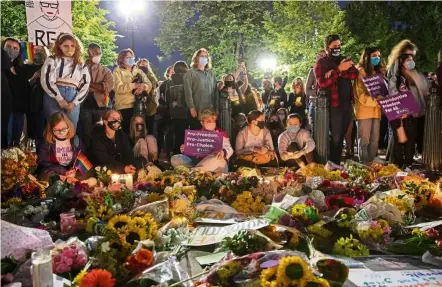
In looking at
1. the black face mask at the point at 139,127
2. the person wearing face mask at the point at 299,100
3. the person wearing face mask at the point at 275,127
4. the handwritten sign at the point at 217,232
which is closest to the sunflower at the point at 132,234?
the handwritten sign at the point at 217,232

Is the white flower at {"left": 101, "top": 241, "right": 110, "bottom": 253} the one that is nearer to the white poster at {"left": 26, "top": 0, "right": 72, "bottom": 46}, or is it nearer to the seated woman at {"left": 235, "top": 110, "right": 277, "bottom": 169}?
the seated woman at {"left": 235, "top": 110, "right": 277, "bottom": 169}

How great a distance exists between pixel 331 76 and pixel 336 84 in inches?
6.1

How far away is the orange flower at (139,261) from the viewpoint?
3068 millimetres

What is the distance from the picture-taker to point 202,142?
7180mm

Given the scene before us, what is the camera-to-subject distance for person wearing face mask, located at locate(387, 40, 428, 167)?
7711 millimetres

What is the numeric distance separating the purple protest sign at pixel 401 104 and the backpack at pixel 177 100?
3153mm

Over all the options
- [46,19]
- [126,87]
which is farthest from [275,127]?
[46,19]

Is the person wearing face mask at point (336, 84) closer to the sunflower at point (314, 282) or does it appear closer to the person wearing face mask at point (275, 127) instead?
the person wearing face mask at point (275, 127)

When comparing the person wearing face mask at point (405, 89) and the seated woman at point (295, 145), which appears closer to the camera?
the seated woman at point (295, 145)

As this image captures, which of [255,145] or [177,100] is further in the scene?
[177,100]

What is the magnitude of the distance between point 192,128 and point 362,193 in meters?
3.50

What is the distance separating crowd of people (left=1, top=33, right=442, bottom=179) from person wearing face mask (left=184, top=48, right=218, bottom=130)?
2 centimetres

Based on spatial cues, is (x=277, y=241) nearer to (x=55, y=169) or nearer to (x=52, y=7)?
(x=55, y=169)

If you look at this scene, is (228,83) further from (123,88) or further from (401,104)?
(401,104)
